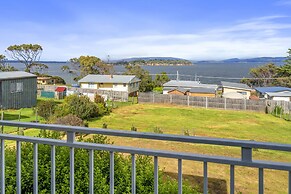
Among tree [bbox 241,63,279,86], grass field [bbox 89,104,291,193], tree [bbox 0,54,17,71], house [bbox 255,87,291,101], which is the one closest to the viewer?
grass field [bbox 89,104,291,193]

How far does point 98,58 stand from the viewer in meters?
34.2

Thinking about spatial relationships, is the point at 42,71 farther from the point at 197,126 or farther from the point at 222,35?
the point at 197,126

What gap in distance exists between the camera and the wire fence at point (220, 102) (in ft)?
62.1

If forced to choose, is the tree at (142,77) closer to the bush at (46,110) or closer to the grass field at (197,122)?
the grass field at (197,122)

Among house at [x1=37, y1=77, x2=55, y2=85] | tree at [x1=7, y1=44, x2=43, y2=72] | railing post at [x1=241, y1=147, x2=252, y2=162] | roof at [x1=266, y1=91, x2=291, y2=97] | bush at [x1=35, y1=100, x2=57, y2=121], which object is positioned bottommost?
bush at [x1=35, y1=100, x2=57, y2=121]

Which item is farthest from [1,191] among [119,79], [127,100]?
[119,79]

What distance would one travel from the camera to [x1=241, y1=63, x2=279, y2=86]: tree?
32875mm

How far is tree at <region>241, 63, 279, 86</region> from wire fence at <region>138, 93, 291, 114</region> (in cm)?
1450

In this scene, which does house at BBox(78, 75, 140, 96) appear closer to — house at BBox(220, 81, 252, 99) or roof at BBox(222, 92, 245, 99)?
house at BBox(220, 81, 252, 99)

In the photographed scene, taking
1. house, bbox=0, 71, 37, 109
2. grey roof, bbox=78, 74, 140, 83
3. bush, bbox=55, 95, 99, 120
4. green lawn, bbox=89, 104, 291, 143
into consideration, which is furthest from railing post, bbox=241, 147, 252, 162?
grey roof, bbox=78, 74, 140, 83

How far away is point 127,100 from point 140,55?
20455 millimetres

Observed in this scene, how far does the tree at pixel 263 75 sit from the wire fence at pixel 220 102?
571 inches

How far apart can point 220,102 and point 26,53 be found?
2259 centimetres

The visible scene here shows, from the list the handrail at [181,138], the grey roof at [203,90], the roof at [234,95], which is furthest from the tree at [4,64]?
the handrail at [181,138]
